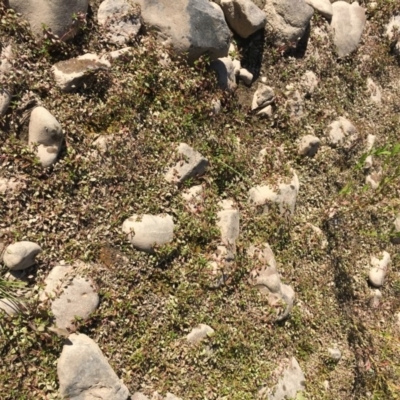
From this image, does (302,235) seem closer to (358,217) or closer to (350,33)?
(358,217)

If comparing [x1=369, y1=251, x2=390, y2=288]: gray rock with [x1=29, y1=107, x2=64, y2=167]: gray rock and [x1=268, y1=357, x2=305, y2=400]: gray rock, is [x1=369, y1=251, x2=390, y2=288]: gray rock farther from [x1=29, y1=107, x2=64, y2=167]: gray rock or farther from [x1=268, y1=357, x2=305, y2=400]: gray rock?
[x1=29, y1=107, x2=64, y2=167]: gray rock

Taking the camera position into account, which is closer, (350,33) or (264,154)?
(264,154)

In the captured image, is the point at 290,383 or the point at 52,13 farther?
the point at 290,383

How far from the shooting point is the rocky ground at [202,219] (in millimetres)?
4363

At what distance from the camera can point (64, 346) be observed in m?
4.28

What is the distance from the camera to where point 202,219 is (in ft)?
16.6

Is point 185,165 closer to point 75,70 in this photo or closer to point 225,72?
point 225,72

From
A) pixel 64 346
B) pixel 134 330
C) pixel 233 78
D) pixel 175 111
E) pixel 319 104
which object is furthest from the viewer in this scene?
pixel 319 104

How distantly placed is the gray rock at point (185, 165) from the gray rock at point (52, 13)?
1.62m

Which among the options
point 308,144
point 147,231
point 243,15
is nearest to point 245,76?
point 243,15

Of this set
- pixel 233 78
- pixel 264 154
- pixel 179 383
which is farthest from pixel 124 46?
pixel 179 383

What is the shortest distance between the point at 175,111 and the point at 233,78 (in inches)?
35.9

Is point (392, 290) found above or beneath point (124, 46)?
beneath

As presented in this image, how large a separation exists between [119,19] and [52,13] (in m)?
0.71
